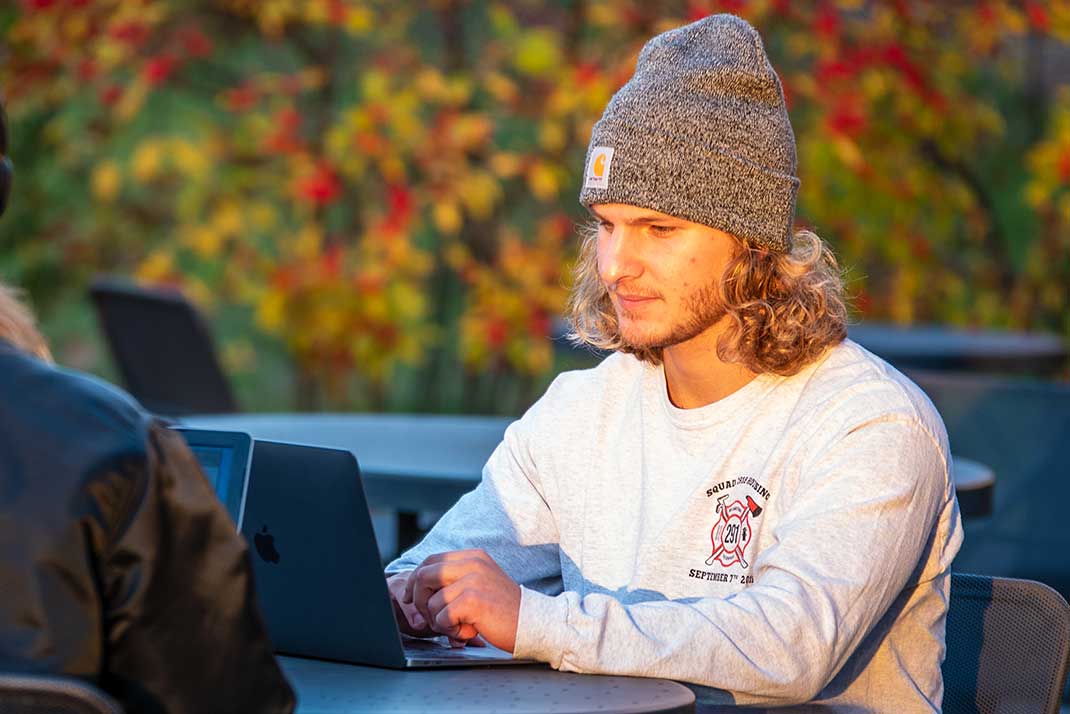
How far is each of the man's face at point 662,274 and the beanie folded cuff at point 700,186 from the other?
0.08 feet

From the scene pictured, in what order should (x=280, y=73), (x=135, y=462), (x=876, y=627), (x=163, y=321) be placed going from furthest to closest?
(x=280, y=73)
(x=163, y=321)
(x=876, y=627)
(x=135, y=462)

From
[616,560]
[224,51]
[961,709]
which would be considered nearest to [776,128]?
[616,560]

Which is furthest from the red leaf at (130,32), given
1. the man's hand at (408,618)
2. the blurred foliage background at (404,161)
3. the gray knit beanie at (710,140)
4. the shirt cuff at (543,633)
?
the shirt cuff at (543,633)

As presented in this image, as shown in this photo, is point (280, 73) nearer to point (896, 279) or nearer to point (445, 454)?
point (896, 279)

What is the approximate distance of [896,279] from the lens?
6.70 metres

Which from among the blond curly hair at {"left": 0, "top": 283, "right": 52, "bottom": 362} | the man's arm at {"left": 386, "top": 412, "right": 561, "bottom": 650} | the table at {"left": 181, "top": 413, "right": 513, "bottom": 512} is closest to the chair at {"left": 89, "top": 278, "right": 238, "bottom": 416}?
the table at {"left": 181, "top": 413, "right": 513, "bottom": 512}

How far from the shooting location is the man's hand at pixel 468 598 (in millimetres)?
1821

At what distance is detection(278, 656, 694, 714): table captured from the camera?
1.65m

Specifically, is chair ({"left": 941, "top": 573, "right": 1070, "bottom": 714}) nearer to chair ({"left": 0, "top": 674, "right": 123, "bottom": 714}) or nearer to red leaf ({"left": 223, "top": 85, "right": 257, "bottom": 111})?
chair ({"left": 0, "top": 674, "right": 123, "bottom": 714})

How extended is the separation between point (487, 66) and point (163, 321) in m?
1.67

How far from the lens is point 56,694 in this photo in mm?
1309

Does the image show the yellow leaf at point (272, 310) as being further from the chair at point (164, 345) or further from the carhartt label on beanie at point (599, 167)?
the carhartt label on beanie at point (599, 167)

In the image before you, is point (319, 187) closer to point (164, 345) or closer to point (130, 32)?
point (130, 32)

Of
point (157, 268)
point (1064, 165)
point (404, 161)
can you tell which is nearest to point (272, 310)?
point (157, 268)
